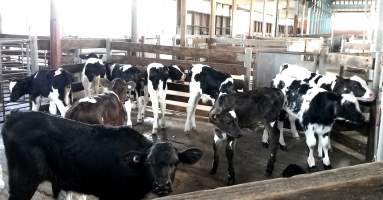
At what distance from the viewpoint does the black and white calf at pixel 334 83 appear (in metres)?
5.88

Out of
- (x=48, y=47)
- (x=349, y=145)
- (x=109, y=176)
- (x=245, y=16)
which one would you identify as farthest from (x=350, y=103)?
(x=245, y=16)

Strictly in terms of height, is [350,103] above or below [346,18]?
below

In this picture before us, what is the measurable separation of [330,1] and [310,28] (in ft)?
46.1

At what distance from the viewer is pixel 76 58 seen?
10.1m

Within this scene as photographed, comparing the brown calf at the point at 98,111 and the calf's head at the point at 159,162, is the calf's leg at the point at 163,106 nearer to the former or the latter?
the brown calf at the point at 98,111

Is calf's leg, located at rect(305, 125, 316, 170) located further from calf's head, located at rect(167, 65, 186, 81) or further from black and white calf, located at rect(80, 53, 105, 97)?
black and white calf, located at rect(80, 53, 105, 97)

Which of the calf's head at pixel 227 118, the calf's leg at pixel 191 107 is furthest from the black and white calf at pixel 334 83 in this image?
the calf's head at pixel 227 118

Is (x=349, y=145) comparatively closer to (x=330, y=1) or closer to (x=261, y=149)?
(x=261, y=149)

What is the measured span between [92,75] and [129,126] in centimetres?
415

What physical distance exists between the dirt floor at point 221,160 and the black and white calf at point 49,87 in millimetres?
1197

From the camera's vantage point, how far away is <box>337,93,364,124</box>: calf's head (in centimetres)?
537

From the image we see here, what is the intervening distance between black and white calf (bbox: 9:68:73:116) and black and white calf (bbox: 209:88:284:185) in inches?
108

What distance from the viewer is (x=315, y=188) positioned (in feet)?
4.63

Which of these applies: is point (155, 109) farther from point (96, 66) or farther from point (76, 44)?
point (76, 44)
